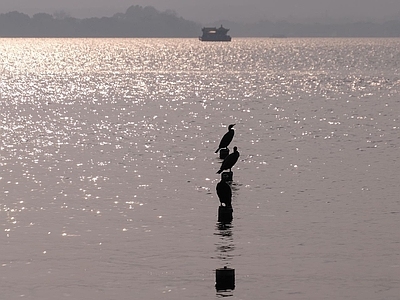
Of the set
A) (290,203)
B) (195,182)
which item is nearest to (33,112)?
(195,182)

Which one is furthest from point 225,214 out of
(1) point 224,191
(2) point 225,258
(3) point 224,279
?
(3) point 224,279

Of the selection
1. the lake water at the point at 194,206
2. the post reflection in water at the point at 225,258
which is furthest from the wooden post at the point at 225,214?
the lake water at the point at 194,206

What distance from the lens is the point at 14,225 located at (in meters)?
35.4

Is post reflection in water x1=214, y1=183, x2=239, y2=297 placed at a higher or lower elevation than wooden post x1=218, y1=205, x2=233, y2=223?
lower

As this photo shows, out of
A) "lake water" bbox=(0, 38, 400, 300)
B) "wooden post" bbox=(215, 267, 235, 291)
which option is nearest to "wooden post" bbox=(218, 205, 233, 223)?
"lake water" bbox=(0, 38, 400, 300)

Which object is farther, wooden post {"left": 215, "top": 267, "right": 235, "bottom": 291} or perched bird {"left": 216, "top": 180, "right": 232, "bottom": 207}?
perched bird {"left": 216, "top": 180, "right": 232, "bottom": 207}

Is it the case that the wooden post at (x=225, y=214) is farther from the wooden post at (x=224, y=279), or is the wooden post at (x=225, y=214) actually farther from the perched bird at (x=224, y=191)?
the wooden post at (x=224, y=279)

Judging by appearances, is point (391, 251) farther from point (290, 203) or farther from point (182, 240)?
point (290, 203)

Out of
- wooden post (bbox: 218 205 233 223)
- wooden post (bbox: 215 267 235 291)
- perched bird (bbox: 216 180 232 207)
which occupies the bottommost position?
wooden post (bbox: 215 267 235 291)

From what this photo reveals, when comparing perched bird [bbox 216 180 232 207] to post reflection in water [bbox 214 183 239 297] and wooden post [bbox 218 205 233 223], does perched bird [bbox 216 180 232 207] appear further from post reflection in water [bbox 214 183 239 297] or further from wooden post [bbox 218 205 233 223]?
post reflection in water [bbox 214 183 239 297]

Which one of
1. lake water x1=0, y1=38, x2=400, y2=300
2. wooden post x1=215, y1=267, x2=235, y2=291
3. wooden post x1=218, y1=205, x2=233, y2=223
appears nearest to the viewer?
wooden post x1=215, y1=267, x2=235, y2=291

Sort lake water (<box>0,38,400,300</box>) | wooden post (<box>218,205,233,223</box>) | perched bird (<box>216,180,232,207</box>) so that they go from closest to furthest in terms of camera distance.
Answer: lake water (<box>0,38,400,300</box>) < perched bird (<box>216,180,232,207</box>) < wooden post (<box>218,205,233,223</box>)

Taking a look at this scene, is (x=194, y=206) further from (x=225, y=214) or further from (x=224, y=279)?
(x=224, y=279)

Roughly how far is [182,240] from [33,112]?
63.2m
